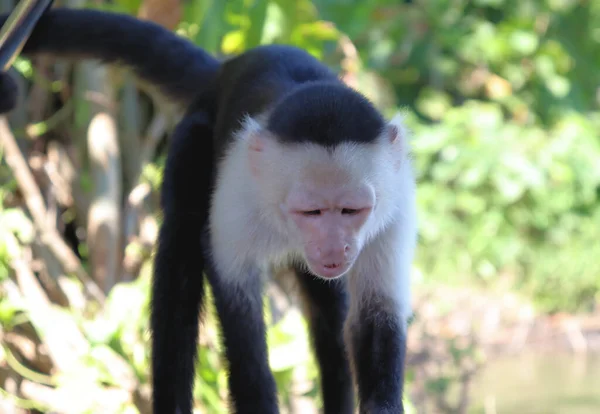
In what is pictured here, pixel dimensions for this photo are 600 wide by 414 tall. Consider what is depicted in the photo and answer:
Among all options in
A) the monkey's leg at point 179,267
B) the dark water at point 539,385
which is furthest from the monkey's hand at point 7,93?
the dark water at point 539,385

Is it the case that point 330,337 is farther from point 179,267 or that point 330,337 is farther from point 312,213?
point 312,213

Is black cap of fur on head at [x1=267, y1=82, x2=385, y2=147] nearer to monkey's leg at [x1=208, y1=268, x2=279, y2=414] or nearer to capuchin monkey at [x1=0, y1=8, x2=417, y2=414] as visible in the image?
capuchin monkey at [x1=0, y1=8, x2=417, y2=414]

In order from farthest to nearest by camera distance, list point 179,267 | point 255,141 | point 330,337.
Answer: point 330,337 < point 179,267 < point 255,141

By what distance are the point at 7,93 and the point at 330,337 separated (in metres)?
1.05

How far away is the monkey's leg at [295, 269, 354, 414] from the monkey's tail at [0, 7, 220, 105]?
2.06 feet

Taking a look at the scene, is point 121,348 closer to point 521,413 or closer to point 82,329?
point 82,329

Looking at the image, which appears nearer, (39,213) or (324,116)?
(324,116)

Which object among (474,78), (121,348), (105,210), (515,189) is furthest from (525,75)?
(121,348)

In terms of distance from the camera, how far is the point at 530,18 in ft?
20.6

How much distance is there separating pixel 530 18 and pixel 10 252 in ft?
14.9

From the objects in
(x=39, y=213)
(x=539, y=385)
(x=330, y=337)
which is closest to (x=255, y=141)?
(x=330, y=337)

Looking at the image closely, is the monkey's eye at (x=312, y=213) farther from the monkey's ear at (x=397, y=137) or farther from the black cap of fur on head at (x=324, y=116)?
the monkey's ear at (x=397, y=137)

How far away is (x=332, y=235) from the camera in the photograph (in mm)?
1574

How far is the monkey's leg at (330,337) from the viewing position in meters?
2.16
